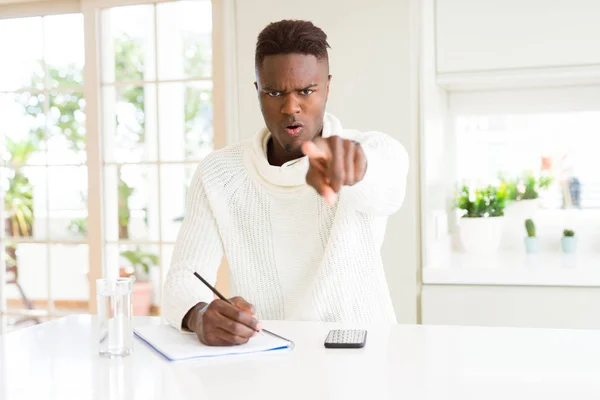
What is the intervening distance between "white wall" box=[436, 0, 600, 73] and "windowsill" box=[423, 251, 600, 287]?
0.74m

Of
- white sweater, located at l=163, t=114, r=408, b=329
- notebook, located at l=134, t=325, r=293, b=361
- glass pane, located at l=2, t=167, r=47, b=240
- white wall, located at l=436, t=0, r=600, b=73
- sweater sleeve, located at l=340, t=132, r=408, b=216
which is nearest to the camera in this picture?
notebook, located at l=134, t=325, r=293, b=361

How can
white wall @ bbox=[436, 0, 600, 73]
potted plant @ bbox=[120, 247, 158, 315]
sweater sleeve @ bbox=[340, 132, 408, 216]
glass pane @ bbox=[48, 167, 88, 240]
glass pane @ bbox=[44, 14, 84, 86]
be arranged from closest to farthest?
sweater sleeve @ bbox=[340, 132, 408, 216] → white wall @ bbox=[436, 0, 600, 73] → glass pane @ bbox=[44, 14, 84, 86] → potted plant @ bbox=[120, 247, 158, 315] → glass pane @ bbox=[48, 167, 88, 240]

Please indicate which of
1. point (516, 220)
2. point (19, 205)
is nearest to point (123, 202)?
point (19, 205)

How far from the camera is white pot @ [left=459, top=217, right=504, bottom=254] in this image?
2.96m

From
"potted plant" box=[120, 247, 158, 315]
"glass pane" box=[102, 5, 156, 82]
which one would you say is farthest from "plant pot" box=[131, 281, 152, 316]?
"glass pane" box=[102, 5, 156, 82]

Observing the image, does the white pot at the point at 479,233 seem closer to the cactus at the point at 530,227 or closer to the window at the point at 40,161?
the cactus at the point at 530,227

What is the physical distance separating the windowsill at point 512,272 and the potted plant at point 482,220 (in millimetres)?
164

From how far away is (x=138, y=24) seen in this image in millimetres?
7609

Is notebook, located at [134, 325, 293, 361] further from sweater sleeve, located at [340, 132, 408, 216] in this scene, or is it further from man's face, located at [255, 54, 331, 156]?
→ man's face, located at [255, 54, 331, 156]

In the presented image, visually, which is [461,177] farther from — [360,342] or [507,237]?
[360,342]

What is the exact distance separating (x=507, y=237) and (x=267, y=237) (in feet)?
5.87

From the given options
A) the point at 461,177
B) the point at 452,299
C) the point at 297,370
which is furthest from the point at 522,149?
the point at 297,370

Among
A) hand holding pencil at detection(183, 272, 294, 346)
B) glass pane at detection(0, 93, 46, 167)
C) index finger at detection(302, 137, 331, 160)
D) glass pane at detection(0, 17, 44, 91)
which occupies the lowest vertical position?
hand holding pencil at detection(183, 272, 294, 346)

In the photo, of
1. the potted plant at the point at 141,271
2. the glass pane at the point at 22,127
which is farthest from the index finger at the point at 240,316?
the potted plant at the point at 141,271
